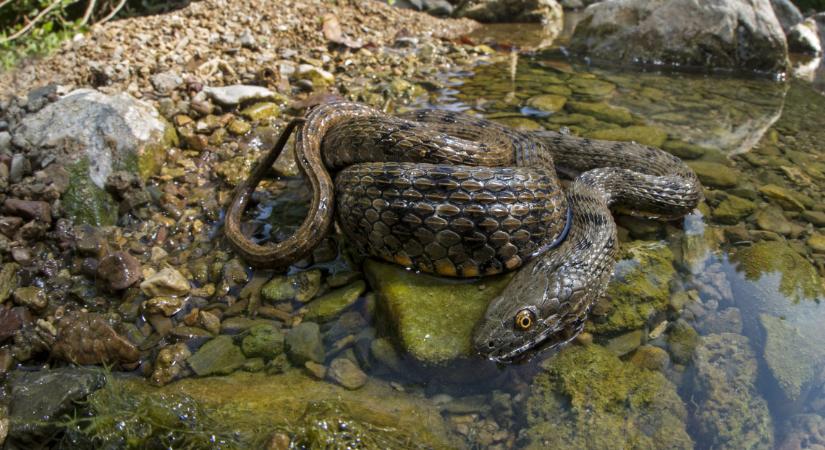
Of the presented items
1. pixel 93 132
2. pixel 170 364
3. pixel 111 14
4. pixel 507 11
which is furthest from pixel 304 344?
pixel 507 11

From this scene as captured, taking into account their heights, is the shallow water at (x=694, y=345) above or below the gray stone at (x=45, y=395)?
above

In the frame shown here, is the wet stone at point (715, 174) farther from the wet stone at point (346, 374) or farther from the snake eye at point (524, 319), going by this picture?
the wet stone at point (346, 374)

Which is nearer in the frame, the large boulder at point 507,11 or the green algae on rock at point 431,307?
the green algae on rock at point 431,307

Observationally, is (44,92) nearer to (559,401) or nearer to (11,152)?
(11,152)

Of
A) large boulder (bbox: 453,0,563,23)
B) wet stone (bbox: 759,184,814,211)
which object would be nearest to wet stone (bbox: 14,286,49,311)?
wet stone (bbox: 759,184,814,211)

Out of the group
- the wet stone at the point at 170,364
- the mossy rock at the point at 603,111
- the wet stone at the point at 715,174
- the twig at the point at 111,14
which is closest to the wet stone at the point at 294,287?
the wet stone at the point at 170,364

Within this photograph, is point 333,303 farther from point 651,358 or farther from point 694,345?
point 694,345

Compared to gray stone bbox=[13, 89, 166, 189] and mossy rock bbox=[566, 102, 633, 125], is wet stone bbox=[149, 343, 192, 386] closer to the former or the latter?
gray stone bbox=[13, 89, 166, 189]
